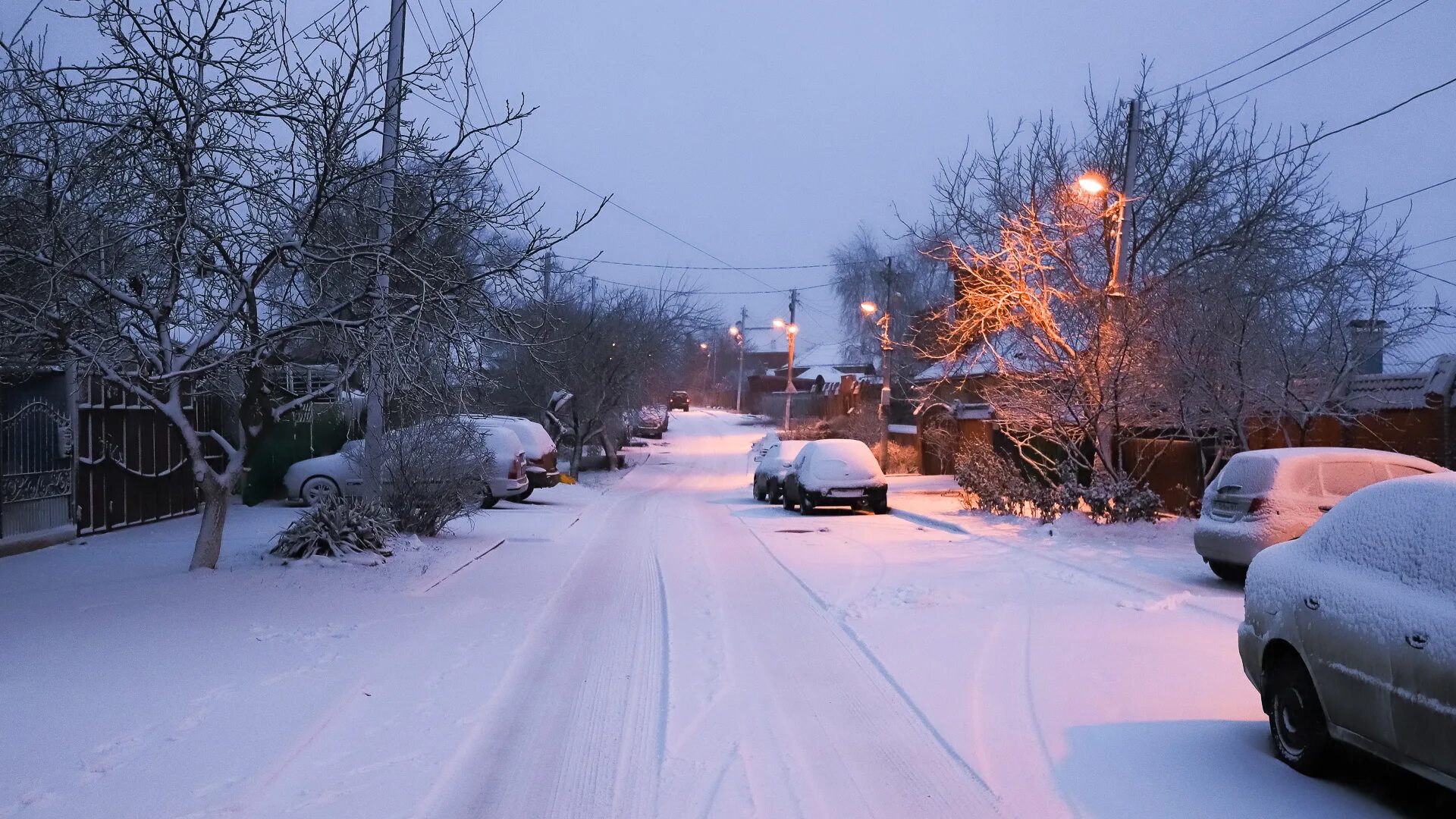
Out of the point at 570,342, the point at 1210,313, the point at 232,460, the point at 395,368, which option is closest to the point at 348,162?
the point at 395,368

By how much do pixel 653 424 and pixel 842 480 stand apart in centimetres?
3372

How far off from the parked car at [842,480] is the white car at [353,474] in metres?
5.79

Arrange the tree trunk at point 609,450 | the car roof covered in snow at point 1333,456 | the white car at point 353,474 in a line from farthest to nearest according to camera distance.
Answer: the tree trunk at point 609,450 → the white car at point 353,474 → the car roof covered in snow at point 1333,456

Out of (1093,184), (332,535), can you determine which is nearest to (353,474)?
(332,535)

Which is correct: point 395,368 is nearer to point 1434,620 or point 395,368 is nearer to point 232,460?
point 232,460

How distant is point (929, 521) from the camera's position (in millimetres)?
19766

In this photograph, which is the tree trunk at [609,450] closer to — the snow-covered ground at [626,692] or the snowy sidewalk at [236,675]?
the snow-covered ground at [626,692]

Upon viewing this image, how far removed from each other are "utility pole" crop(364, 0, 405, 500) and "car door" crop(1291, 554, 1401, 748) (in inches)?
256

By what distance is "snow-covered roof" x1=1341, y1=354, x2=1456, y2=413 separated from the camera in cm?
1449

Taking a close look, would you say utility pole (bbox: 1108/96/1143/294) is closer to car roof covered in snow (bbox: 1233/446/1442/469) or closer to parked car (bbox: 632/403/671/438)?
car roof covered in snow (bbox: 1233/446/1442/469)

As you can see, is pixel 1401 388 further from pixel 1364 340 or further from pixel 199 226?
pixel 199 226

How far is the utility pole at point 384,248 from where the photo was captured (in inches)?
353

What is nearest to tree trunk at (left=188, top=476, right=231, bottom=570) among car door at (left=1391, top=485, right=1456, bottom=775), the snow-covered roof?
car door at (left=1391, top=485, right=1456, bottom=775)

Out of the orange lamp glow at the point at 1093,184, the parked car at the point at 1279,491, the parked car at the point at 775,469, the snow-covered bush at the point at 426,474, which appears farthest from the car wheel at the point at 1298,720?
the parked car at the point at 775,469
